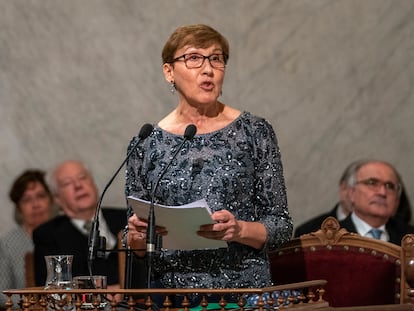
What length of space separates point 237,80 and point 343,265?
3.09m

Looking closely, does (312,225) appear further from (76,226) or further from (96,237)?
(96,237)

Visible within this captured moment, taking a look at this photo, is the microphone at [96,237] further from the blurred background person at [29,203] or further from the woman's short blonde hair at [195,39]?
the blurred background person at [29,203]

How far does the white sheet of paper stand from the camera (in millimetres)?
4211

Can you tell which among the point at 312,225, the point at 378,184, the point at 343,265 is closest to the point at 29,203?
the point at 312,225

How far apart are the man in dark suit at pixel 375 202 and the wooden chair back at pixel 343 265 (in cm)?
133

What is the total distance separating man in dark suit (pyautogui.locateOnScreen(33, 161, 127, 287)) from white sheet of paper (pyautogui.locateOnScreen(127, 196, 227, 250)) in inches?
98.8

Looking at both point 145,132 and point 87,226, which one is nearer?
point 145,132

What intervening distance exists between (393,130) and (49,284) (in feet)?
13.0

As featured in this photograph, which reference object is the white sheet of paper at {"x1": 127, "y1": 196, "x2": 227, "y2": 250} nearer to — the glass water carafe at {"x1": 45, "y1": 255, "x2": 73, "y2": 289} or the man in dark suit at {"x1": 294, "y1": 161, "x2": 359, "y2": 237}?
the glass water carafe at {"x1": 45, "y1": 255, "x2": 73, "y2": 289}

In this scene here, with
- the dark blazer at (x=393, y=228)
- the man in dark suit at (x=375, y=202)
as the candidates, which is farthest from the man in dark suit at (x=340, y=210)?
the dark blazer at (x=393, y=228)

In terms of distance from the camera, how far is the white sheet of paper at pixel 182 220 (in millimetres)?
4211

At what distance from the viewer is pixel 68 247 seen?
7141mm

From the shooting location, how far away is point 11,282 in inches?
284

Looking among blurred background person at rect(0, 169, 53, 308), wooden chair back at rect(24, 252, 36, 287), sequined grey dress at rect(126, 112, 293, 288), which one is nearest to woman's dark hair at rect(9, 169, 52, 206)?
blurred background person at rect(0, 169, 53, 308)
